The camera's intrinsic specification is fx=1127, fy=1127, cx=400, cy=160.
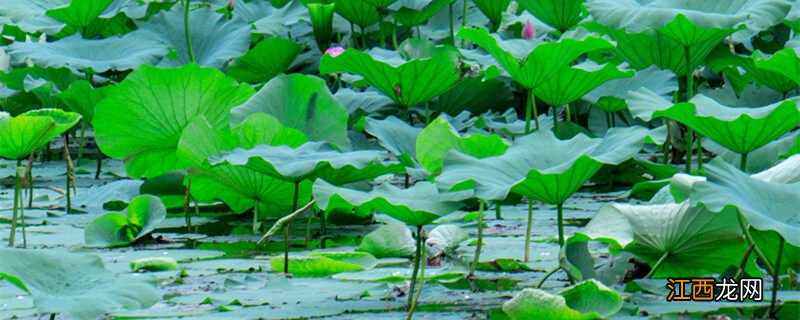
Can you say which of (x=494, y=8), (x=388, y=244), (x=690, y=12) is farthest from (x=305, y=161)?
(x=494, y=8)

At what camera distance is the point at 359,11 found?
4.36m

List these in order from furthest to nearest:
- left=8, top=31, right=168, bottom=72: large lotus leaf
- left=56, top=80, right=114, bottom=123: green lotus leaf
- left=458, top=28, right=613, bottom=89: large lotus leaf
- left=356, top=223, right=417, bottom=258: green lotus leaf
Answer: left=8, top=31, right=168, bottom=72: large lotus leaf, left=56, top=80, right=114, bottom=123: green lotus leaf, left=458, top=28, right=613, bottom=89: large lotus leaf, left=356, top=223, right=417, bottom=258: green lotus leaf

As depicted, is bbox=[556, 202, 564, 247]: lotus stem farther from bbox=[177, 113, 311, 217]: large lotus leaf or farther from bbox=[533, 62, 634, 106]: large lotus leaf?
bbox=[533, 62, 634, 106]: large lotus leaf

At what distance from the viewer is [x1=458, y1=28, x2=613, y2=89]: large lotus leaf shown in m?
2.67

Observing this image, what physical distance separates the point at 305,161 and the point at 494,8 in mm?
2506

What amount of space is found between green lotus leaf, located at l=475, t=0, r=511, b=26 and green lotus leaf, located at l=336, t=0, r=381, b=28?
434mm

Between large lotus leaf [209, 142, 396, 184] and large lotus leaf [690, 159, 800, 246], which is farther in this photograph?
large lotus leaf [209, 142, 396, 184]

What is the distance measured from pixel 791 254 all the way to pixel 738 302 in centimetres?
17

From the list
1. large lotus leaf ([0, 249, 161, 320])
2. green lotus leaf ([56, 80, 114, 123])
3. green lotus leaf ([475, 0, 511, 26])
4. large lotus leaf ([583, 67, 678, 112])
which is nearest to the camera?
large lotus leaf ([0, 249, 161, 320])

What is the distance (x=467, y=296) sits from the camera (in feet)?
5.97

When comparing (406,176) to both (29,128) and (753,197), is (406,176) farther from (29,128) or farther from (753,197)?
(753,197)

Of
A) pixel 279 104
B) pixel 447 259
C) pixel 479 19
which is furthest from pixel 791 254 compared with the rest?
pixel 479 19

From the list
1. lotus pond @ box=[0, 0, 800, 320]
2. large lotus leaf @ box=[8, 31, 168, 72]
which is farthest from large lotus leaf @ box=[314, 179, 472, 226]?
large lotus leaf @ box=[8, 31, 168, 72]

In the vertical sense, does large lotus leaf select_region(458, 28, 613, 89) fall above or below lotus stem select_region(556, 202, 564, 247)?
above
